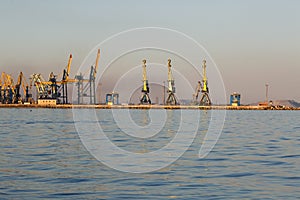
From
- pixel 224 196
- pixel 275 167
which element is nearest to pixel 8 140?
pixel 275 167

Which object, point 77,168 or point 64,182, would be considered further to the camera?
point 77,168

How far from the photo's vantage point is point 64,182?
19656 millimetres

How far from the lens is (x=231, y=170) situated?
2298cm

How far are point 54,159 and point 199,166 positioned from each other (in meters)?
8.10

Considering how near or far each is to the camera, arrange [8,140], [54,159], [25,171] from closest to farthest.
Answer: [25,171]
[54,159]
[8,140]

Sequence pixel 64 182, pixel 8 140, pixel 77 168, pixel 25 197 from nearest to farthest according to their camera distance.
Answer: pixel 25 197, pixel 64 182, pixel 77 168, pixel 8 140

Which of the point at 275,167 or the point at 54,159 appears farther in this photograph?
the point at 54,159

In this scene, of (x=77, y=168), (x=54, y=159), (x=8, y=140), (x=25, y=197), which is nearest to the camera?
(x=25, y=197)

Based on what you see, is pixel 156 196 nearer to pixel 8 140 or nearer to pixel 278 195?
pixel 278 195

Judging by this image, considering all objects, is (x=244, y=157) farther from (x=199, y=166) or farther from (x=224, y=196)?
(x=224, y=196)

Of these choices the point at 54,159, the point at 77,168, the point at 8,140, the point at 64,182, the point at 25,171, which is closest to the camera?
the point at 64,182

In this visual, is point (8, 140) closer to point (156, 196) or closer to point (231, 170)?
point (231, 170)

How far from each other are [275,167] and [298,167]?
1109mm


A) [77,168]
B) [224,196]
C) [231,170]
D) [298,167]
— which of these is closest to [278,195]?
[224,196]
